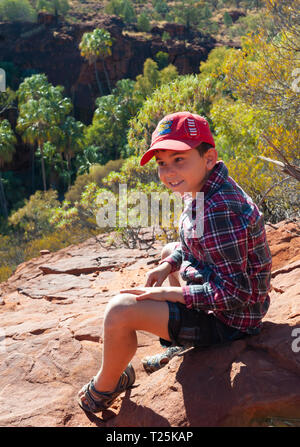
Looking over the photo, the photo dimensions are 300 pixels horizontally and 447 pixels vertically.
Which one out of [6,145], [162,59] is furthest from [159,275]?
[162,59]

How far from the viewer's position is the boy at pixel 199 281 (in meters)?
2.09

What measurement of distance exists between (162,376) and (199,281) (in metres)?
0.56

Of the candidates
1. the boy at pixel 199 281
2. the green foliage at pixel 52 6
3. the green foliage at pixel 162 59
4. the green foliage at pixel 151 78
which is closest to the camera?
the boy at pixel 199 281

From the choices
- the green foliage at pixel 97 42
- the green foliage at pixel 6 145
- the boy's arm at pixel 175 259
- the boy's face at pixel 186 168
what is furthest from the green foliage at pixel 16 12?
the boy's face at pixel 186 168

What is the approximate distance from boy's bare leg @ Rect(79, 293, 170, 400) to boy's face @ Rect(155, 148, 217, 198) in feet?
1.92

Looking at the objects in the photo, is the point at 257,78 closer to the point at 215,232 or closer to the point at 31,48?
the point at 215,232

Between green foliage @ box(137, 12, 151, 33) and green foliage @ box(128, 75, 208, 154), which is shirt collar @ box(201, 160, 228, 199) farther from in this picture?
green foliage @ box(137, 12, 151, 33)

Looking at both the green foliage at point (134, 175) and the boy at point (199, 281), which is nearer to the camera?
the boy at point (199, 281)

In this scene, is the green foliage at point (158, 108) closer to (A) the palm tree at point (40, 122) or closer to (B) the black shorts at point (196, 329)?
(B) the black shorts at point (196, 329)

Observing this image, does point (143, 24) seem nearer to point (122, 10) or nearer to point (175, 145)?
point (122, 10)

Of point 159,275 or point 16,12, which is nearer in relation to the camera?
point 159,275

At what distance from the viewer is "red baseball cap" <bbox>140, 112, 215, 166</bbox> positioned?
2.15 meters

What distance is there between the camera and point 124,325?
212 centimetres
